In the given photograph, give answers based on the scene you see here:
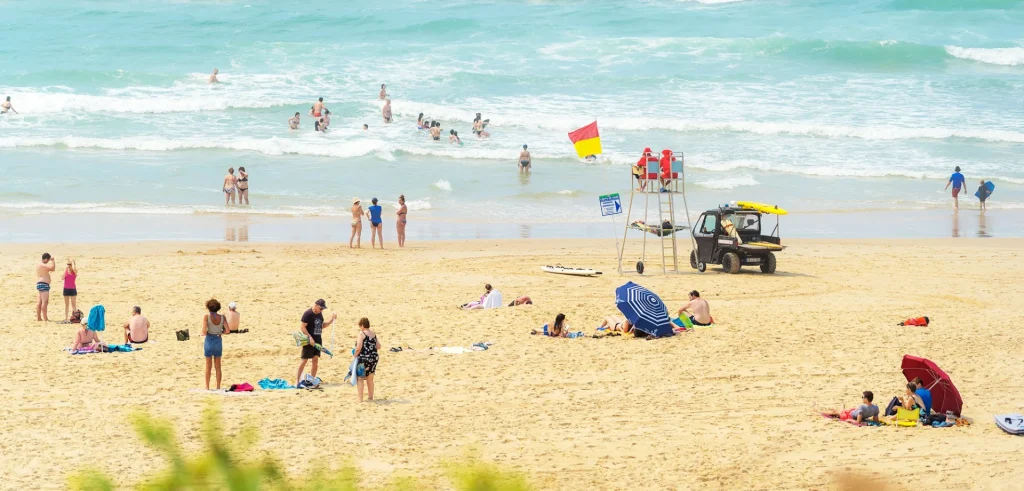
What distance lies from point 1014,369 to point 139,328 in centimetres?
1048

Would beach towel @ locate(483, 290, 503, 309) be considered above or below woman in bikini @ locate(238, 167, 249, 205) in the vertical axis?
below

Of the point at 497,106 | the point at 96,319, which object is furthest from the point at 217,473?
the point at 497,106

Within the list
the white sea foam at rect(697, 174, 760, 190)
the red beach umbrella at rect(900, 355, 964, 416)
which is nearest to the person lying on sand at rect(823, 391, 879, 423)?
the red beach umbrella at rect(900, 355, 964, 416)

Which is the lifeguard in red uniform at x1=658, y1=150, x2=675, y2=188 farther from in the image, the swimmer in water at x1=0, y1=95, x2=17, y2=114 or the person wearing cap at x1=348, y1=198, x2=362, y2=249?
the swimmer in water at x1=0, y1=95, x2=17, y2=114

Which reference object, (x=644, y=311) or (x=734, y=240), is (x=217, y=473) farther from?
(x=734, y=240)

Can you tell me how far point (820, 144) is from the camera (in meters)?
35.8

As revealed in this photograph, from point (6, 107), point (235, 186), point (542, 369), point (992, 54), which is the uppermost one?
point (992, 54)

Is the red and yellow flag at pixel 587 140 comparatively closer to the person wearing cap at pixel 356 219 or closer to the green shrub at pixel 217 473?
the person wearing cap at pixel 356 219

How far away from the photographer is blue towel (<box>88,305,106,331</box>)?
46.2ft

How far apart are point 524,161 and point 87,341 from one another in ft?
60.6

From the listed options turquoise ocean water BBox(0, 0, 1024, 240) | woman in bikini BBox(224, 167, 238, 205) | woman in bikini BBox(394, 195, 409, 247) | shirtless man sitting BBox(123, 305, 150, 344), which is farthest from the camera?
turquoise ocean water BBox(0, 0, 1024, 240)

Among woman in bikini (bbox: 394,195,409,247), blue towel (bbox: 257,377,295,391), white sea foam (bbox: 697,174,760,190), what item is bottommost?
blue towel (bbox: 257,377,295,391)

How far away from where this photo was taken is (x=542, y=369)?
12.7m

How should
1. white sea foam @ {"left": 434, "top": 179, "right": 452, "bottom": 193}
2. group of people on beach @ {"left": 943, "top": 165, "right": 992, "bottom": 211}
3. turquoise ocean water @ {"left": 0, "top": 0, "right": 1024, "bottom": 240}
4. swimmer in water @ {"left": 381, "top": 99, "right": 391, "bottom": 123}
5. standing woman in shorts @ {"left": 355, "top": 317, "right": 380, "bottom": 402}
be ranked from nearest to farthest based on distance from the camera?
standing woman in shorts @ {"left": 355, "top": 317, "right": 380, "bottom": 402}, group of people on beach @ {"left": 943, "top": 165, "right": 992, "bottom": 211}, turquoise ocean water @ {"left": 0, "top": 0, "right": 1024, "bottom": 240}, white sea foam @ {"left": 434, "top": 179, "right": 452, "bottom": 193}, swimmer in water @ {"left": 381, "top": 99, "right": 391, "bottom": 123}
